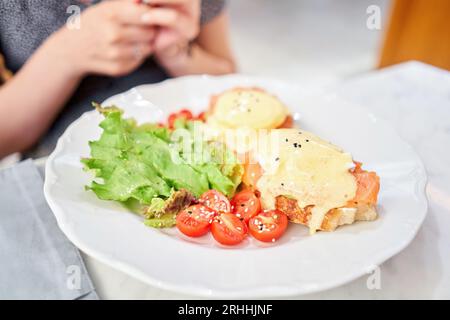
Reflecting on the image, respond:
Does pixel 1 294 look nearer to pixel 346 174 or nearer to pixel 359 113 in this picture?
pixel 346 174

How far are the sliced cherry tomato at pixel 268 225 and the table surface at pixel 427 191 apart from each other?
0.16 metres

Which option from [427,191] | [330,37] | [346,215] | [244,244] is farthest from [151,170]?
[330,37]

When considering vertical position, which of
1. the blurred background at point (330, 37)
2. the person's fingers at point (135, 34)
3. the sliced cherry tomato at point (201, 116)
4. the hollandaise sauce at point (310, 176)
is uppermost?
the person's fingers at point (135, 34)

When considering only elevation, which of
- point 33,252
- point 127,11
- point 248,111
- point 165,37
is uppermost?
point 127,11

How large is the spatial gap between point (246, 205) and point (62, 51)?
82 centimetres

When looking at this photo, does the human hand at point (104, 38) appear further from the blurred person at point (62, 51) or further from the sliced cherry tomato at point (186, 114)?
the sliced cherry tomato at point (186, 114)

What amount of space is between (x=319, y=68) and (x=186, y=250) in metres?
3.17

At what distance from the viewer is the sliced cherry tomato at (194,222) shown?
3.31 ft

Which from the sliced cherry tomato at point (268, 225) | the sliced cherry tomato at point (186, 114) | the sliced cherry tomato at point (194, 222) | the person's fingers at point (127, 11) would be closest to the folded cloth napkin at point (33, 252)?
the sliced cherry tomato at point (194, 222)

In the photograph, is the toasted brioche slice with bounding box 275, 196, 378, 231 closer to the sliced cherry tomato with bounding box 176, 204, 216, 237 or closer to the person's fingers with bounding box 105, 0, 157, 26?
the sliced cherry tomato with bounding box 176, 204, 216, 237

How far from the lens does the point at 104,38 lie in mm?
1423

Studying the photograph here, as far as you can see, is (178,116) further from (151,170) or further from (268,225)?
(268,225)

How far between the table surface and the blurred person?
2.24 ft

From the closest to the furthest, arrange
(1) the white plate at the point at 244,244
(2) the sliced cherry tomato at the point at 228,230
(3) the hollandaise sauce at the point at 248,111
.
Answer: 1. (1) the white plate at the point at 244,244
2. (2) the sliced cherry tomato at the point at 228,230
3. (3) the hollandaise sauce at the point at 248,111
